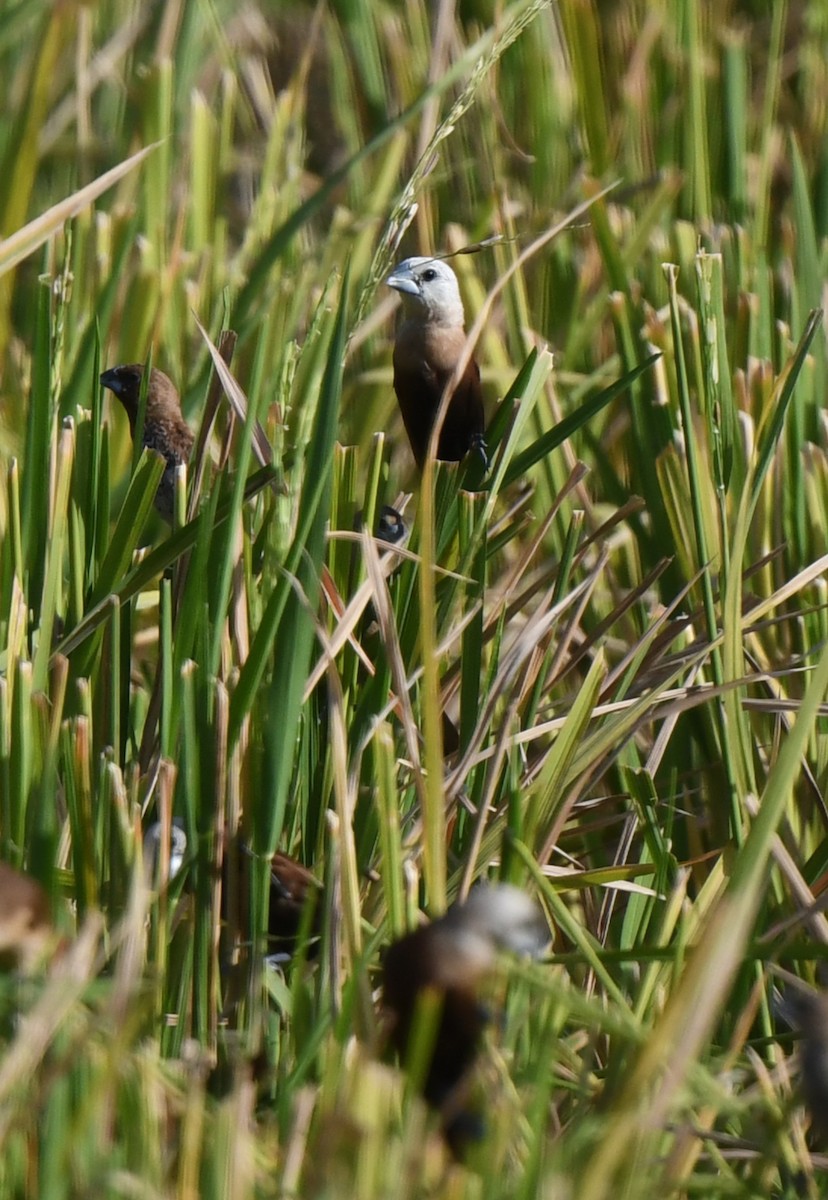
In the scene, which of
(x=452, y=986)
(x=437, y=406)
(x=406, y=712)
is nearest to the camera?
(x=452, y=986)

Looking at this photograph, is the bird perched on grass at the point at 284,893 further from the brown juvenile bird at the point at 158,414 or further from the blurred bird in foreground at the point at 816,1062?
the brown juvenile bird at the point at 158,414

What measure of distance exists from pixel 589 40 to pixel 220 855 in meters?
1.76

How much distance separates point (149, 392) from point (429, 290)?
1.05 ft

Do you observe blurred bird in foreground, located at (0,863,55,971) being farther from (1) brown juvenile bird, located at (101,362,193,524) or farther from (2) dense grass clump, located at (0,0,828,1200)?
(1) brown juvenile bird, located at (101,362,193,524)

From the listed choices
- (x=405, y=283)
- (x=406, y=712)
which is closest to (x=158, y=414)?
(x=405, y=283)

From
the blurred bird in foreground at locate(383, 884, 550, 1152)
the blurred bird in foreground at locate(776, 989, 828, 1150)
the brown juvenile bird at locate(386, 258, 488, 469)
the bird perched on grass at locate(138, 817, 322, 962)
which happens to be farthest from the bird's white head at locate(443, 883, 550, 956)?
the brown juvenile bird at locate(386, 258, 488, 469)

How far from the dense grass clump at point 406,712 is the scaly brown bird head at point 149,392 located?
2.6 inches

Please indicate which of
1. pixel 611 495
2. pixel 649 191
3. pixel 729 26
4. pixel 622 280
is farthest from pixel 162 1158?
pixel 729 26

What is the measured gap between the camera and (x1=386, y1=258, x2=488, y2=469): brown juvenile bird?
147cm

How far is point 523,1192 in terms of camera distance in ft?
2.54

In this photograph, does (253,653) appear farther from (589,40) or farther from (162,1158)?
(589,40)

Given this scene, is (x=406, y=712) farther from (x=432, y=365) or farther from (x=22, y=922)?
(x=432, y=365)

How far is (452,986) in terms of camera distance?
768 mm

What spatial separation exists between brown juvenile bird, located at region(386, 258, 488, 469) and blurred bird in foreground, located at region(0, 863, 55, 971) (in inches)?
26.8
